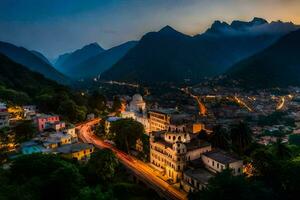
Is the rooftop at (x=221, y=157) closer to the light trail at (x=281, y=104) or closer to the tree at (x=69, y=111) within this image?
the tree at (x=69, y=111)

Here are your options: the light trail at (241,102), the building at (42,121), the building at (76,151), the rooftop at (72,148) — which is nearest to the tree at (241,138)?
the building at (76,151)

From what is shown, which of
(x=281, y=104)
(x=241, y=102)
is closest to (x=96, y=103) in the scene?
(x=241, y=102)

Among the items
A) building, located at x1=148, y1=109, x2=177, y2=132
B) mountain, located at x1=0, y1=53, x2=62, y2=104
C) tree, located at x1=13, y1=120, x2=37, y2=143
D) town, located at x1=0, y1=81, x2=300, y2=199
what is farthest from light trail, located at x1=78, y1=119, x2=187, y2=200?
mountain, located at x1=0, y1=53, x2=62, y2=104

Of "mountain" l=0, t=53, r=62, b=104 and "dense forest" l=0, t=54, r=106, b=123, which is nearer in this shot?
"dense forest" l=0, t=54, r=106, b=123

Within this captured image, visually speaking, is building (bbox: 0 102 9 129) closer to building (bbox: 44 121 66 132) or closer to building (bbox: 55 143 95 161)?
building (bbox: 44 121 66 132)

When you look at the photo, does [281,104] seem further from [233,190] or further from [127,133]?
[233,190]

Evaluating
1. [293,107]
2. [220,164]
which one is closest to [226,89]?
[293,107]
